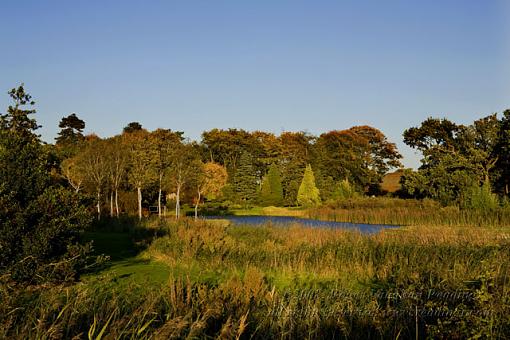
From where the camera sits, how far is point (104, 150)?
86.1ft

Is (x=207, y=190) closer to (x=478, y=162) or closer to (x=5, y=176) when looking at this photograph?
(x=478, y=162)

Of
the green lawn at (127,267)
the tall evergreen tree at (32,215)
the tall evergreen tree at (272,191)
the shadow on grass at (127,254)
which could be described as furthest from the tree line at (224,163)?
the tall evergreen tree at (32,215)

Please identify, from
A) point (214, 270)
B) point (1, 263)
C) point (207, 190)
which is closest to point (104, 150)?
point (207, 190)

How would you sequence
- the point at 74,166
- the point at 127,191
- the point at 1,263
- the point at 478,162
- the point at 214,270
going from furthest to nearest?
1. the point at 478,162
2. the point at 127,191
3. the point at 74,166
4. the point at 214,270
5. the point at 1,263

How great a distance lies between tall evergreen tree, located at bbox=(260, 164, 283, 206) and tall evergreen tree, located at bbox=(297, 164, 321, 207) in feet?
11.2

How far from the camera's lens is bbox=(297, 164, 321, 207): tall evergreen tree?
154ft

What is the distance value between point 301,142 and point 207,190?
27869 mm

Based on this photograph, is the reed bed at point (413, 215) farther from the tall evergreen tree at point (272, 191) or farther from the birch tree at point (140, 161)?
the birch tree at point (140, 161)

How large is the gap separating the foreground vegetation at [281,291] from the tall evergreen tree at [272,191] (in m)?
32.3

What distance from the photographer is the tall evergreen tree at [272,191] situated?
50375 mm

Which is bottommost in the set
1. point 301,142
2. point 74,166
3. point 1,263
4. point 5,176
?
point 1,263

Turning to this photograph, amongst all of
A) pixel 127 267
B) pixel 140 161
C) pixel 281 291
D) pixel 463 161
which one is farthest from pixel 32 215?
pixel 463 161

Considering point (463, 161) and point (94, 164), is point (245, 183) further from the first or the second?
point (94, 164)

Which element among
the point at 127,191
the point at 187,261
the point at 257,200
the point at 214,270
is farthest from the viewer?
the point at 257,200
